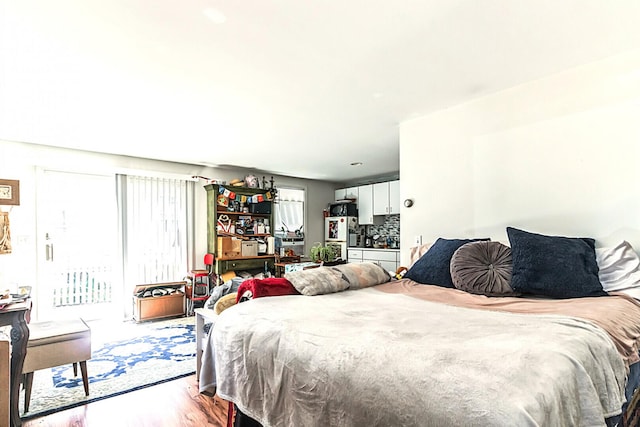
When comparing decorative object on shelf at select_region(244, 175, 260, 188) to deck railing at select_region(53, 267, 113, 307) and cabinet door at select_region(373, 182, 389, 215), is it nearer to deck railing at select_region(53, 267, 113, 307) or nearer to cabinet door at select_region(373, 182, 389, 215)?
cabinet door at select_region(373, 182, 389, 215)

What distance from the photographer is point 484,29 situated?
77.2 inches

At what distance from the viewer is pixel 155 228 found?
17.7 feet

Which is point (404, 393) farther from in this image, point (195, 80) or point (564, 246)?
point (195, 80)

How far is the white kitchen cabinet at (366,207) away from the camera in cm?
673

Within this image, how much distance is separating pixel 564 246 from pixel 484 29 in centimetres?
144

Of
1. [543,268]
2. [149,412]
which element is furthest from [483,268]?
[149,412]

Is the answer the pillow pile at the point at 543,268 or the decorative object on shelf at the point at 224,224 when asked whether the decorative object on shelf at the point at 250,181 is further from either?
the pillow pile at the point at 543,268

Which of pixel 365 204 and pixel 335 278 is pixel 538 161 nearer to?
pixel 335 278

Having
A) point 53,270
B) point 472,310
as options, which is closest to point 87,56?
point 472,310

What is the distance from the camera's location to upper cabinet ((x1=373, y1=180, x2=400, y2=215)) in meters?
6.27

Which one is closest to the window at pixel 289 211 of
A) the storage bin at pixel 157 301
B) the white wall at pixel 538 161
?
the storage bin at pixel 157 301

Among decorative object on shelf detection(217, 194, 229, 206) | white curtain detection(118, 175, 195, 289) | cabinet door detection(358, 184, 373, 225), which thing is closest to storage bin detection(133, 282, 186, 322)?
white curtain detection(118, 175, 195, 289)

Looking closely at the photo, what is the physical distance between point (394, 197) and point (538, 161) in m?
3.63

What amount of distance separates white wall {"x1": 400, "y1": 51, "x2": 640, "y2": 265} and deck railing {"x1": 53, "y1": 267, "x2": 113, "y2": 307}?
438cm
